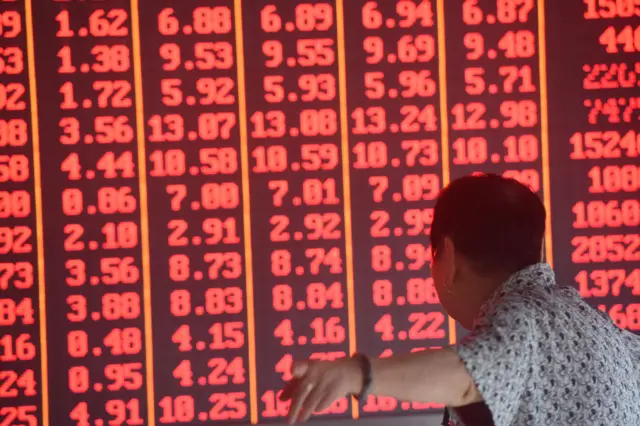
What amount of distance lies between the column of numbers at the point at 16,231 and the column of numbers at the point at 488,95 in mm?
1832

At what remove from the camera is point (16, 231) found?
2783 millimetres

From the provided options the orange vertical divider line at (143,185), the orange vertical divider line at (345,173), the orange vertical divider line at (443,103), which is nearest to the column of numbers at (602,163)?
the orange vertical divider line at (443,103)

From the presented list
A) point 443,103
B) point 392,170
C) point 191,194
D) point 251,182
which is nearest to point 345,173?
point 392,170

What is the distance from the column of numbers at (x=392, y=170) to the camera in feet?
9.38

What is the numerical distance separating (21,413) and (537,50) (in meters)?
2.74

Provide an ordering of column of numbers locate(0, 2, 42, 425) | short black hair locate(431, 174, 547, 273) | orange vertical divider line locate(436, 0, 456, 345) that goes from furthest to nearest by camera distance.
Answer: orange vertical divider line locate(436, 0, 456, 345)
column of numbers locate(0, 2, 42, 425)
short black hair locate(431, 174, 547, 273)

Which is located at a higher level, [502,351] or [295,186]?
[295,186]

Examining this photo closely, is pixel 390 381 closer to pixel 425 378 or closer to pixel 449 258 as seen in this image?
pixel 425 378

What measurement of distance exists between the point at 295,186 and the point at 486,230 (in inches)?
69.4

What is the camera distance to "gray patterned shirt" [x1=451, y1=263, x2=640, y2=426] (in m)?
0.98

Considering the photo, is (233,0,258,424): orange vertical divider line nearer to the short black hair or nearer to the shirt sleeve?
the short black hair

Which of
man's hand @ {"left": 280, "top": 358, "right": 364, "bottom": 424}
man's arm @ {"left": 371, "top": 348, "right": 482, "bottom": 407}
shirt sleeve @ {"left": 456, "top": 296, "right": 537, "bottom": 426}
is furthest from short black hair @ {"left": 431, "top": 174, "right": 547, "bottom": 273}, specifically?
man's hand @ {"left": 280, "top": 358, "right": 364, "bottom": 424}

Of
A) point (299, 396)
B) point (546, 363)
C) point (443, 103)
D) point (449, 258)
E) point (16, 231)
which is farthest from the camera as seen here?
point (443, 103)

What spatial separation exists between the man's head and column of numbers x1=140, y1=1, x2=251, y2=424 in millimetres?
1745
